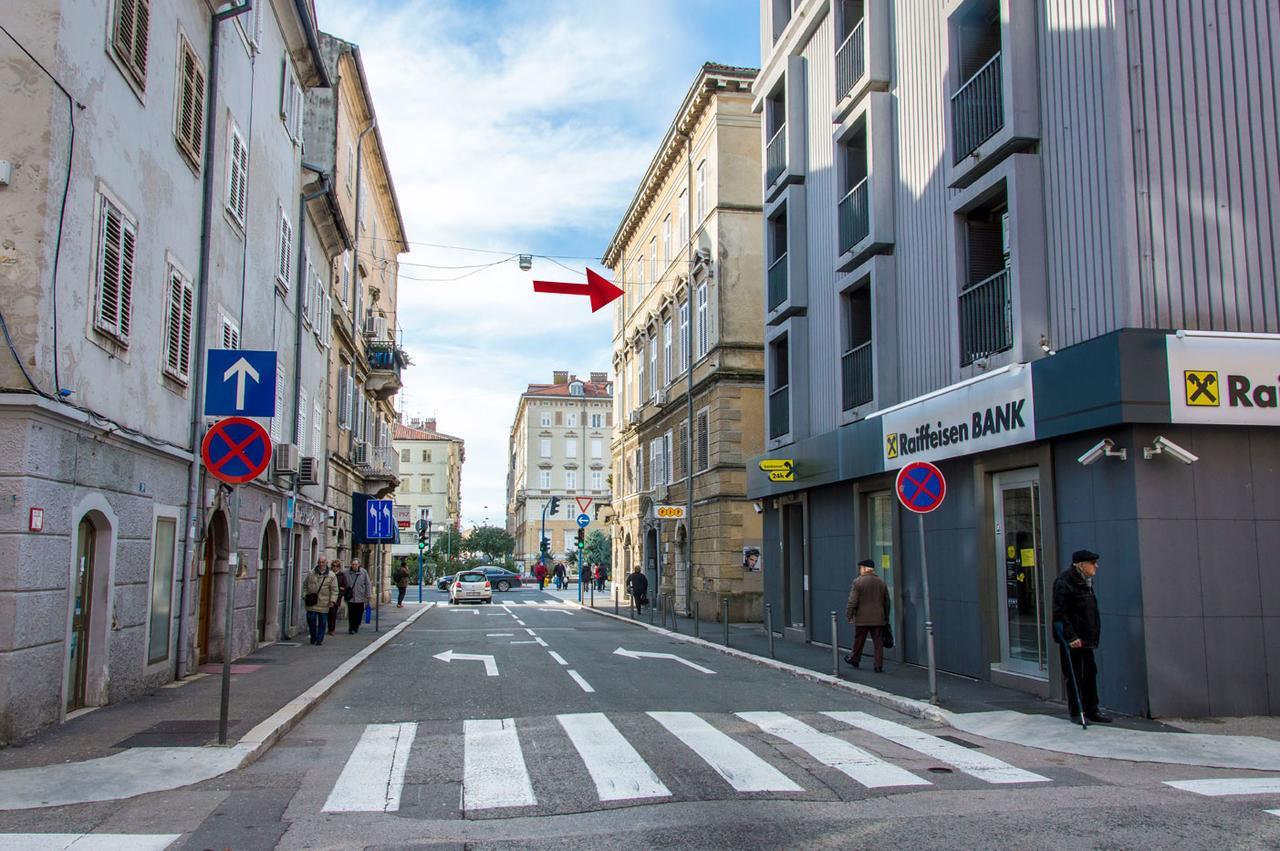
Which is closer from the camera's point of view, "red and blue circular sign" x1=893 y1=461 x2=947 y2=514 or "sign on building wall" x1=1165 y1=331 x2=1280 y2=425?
"sign on building wall" x1=1165 y1=331 x2=1280 y2=425

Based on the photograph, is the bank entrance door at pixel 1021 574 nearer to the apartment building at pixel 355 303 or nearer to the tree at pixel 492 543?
the apartment building at pixel 355 303

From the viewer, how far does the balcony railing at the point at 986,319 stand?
43.4 feet

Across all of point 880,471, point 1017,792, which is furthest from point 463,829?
point 880,471

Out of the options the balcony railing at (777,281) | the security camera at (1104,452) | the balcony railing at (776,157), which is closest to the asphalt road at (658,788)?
the security camera at (1104,452)

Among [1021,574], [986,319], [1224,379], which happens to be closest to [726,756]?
[1021,574]

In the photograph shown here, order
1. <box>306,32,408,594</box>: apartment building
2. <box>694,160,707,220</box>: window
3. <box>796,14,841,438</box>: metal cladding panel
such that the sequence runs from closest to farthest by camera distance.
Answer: <box>796,14,841,438</box>: metal cladding panel, <box>306,32,408,594</box>: apartment building, <box>694,160,707,220</box>: window

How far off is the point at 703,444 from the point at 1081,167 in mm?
20477

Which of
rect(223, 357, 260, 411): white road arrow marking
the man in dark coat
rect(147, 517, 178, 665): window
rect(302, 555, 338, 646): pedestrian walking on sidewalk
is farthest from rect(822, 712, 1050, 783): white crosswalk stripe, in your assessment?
rect(302, 555, 338, 646): pedestrian walking on sidewalk

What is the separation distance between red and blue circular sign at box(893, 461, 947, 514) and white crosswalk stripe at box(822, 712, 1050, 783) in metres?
2.44

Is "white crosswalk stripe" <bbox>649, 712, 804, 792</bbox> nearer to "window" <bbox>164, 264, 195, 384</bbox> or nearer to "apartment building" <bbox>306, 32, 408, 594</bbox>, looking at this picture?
"window" <bbox>164, 264, 195, 384</bbox>

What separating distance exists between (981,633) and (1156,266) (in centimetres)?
533

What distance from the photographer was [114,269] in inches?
412

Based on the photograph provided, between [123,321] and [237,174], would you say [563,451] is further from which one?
[123,321]

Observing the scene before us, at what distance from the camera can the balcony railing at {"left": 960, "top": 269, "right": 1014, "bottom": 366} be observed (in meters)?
13.2
